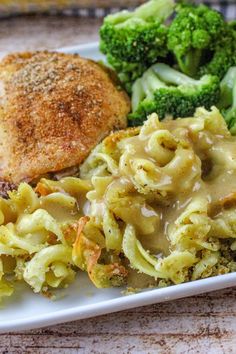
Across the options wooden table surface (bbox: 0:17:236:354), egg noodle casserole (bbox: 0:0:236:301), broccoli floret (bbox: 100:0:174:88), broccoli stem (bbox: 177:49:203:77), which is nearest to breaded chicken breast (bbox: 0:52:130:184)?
egg noodle casserole (bbox: 0:0:236:301)

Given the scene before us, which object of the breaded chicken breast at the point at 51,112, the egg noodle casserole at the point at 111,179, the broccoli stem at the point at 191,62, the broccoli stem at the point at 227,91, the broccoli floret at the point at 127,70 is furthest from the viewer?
the broccoli floret at the point at 127,70

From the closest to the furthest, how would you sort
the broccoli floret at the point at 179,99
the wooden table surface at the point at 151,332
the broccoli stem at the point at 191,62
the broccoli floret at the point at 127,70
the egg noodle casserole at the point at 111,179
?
1. the wooden table surface at the point at 151,332
2. the egg noodle casserole at the point at 111,179
3. the broccoli floret at the point at 179,99
4. the broccoli stem at the point at 191,62
5. the broccoli floret at the point at 127,70

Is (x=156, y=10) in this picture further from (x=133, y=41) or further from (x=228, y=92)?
(x=228, y=92)

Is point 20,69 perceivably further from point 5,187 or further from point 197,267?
point 197,267

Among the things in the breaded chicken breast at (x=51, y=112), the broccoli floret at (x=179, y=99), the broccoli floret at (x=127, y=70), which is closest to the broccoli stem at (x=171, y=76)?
the broccoli floret at (x=179, y=99)

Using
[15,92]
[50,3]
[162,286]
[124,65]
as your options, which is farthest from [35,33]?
[162,286]

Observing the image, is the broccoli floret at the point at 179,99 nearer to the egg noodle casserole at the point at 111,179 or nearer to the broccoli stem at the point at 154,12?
the egg noodle casserole at the point at 111,179
